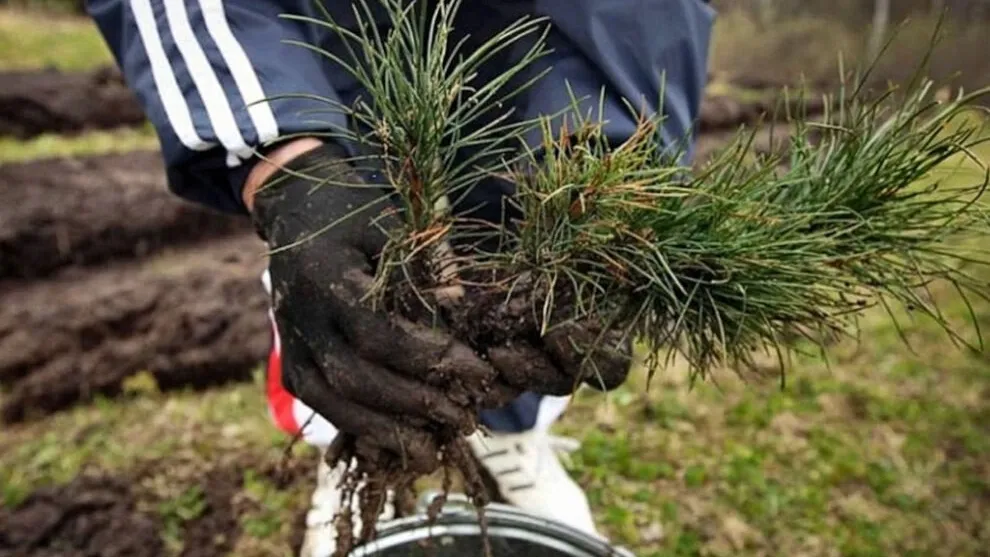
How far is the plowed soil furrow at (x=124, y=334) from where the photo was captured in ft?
6.22

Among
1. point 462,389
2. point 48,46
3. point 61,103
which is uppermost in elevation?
point 48,46

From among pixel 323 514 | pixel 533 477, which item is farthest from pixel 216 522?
pixel 533 477

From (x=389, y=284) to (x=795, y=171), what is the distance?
384mm

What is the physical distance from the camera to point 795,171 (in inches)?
36.8

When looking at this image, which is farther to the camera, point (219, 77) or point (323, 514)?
point (323, 514)

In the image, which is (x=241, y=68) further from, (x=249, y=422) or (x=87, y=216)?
(x=87, y=216)

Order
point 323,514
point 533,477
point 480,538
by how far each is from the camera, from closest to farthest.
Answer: point 480,538, point 323,514, point 533,477

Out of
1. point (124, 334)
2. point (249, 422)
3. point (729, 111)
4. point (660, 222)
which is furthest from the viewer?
point (729, 111)

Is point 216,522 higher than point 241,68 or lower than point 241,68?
lower

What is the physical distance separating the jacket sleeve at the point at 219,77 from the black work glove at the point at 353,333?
0.06 m

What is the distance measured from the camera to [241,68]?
99cm

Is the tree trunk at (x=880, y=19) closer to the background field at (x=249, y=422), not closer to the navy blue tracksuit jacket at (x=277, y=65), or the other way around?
the background field at (x=249, y=422)

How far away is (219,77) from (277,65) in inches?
2.2

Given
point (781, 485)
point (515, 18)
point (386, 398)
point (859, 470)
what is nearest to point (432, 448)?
point (386, 398)
